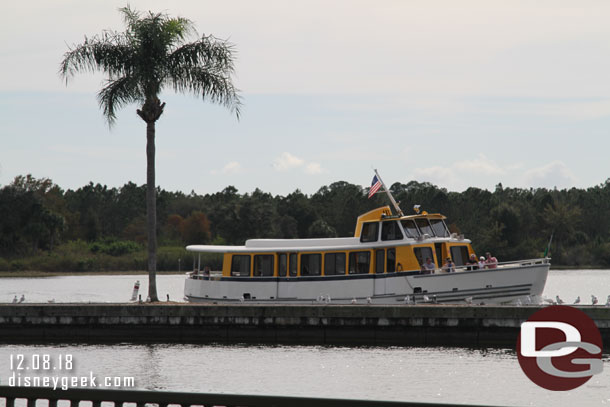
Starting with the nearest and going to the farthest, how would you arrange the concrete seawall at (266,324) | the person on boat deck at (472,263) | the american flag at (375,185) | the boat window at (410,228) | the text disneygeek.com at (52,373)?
the text disneygeek.com at (52,373), the concrete seawall at (266,324), the person on boat deck at (472,263), the boat window at (410,228), the american flag at (375,185)

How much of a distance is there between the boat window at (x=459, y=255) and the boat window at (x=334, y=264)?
442 centimetres

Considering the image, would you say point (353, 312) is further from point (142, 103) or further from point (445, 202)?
point (445, 202)

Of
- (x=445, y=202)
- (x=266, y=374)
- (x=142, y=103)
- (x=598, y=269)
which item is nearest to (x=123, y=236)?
(x=445, y=202)

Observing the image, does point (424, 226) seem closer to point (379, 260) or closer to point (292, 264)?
point (379, 260)

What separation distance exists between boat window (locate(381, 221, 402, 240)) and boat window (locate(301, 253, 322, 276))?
2.63m

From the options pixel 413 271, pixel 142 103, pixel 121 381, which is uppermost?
pixel 142 103

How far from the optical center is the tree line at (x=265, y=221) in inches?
3984

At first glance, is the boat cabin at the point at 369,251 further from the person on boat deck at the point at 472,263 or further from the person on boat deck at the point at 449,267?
the person on boat deck at the point at 472,263

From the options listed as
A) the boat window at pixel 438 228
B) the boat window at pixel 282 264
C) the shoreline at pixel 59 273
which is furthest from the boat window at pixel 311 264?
the shoreline at pixel 59 273

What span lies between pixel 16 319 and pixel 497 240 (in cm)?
9215

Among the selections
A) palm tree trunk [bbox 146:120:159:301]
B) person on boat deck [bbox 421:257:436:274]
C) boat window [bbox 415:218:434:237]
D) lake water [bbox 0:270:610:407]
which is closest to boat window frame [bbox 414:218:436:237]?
boat window [bbox 415:218:434:237]

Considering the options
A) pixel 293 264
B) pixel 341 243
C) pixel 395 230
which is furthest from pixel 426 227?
pixel 293 264

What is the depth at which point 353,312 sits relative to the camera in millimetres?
30266

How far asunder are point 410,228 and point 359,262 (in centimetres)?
237
